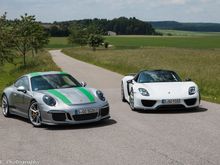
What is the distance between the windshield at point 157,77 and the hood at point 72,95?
3314 mm

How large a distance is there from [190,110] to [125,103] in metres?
2.75

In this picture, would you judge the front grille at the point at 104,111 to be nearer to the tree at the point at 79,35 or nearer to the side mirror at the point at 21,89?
the side mirror at the point at 21,89

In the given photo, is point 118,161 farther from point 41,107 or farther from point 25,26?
point 25,26

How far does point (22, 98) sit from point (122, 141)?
368cm

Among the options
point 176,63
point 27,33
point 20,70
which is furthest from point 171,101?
point 27,33

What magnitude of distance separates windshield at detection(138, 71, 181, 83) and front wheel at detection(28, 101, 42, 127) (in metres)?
4.00

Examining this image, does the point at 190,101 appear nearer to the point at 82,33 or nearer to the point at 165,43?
the point at 82,33

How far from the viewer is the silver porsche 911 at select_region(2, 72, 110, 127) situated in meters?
10.5

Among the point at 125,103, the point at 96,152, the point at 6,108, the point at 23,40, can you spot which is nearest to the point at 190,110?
the point at 125,103

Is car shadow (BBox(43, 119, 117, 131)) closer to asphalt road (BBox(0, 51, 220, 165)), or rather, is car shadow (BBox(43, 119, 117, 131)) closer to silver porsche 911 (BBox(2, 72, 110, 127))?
asphalt road (BBox(0, 51, 220, 165))

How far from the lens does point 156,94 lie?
42.4ft

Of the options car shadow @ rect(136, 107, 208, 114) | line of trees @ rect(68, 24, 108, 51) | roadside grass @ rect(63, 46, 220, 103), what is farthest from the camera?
line of trees @ rect(68, 24, 108, 51)

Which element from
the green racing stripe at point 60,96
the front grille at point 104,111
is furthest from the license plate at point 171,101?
the green racing stripe at point 60,96

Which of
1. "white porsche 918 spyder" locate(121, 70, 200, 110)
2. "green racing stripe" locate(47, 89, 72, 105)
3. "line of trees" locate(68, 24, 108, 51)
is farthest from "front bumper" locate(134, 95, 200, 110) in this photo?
"line of trees" locate(68, 24, 108, 51)
